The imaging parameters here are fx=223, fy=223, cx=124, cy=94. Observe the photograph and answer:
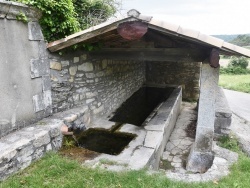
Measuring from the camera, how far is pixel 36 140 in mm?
3564

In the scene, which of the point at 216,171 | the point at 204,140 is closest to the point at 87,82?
the point at 204,140

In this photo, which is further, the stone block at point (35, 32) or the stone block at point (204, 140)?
the stone block at point (204, 140)

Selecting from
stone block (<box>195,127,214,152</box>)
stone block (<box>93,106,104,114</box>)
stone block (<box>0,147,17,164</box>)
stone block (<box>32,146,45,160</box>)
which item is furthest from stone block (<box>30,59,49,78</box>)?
stone block (<box>195,127,214,152</box>)

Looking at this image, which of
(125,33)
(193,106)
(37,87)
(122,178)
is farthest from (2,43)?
(193,106)

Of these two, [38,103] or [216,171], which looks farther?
[38,103]

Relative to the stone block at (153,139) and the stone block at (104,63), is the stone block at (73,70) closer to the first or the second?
the stone block at (104,63)

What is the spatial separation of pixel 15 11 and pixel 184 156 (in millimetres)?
4901

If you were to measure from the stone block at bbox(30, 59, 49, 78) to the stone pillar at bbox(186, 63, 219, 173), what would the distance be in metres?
3.06

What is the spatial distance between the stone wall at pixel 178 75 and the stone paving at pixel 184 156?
232cm

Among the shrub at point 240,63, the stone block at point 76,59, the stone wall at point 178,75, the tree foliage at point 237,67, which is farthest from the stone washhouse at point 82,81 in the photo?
the shrub at point 240,63

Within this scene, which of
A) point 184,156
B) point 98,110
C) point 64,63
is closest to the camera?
point 64,63

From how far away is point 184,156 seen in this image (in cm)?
573

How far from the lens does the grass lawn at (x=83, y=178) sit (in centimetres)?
314

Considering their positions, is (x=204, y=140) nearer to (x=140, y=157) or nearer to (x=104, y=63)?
(x=140, y=157)
